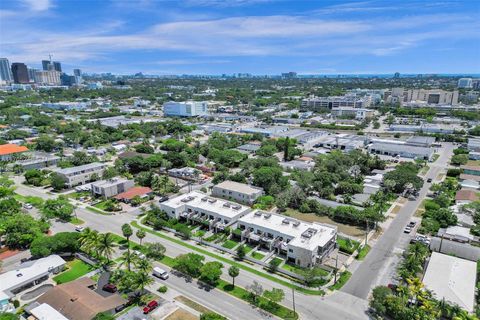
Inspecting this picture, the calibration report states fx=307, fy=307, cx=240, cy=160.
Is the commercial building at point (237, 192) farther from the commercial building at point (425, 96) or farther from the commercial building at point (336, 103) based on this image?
the commercial building at point (425, 96)

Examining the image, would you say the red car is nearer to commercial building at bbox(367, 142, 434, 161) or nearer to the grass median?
the grass median

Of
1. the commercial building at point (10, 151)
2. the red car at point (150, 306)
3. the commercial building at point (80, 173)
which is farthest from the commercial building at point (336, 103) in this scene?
the red car at point (150, 306)

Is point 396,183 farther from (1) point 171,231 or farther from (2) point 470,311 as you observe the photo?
(1) point 171,231

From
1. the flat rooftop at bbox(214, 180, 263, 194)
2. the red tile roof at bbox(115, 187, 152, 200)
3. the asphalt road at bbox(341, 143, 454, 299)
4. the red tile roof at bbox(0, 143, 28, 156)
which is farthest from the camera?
the red tile roof at bbox(0, 143, 28, 156)

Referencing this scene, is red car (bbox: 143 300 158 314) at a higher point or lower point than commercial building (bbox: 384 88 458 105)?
lower

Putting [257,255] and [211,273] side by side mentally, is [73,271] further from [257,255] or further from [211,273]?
[257,255]

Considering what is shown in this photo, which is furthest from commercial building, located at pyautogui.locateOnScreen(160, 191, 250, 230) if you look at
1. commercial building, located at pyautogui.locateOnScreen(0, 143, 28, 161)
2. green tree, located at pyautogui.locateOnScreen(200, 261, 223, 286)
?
commercial building, located at pyautogui.locateOnScreen(0, 143, 28, 161)

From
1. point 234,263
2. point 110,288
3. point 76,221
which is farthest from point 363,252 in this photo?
point 76,221

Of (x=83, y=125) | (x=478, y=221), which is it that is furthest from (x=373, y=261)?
(x=83, y=125)
